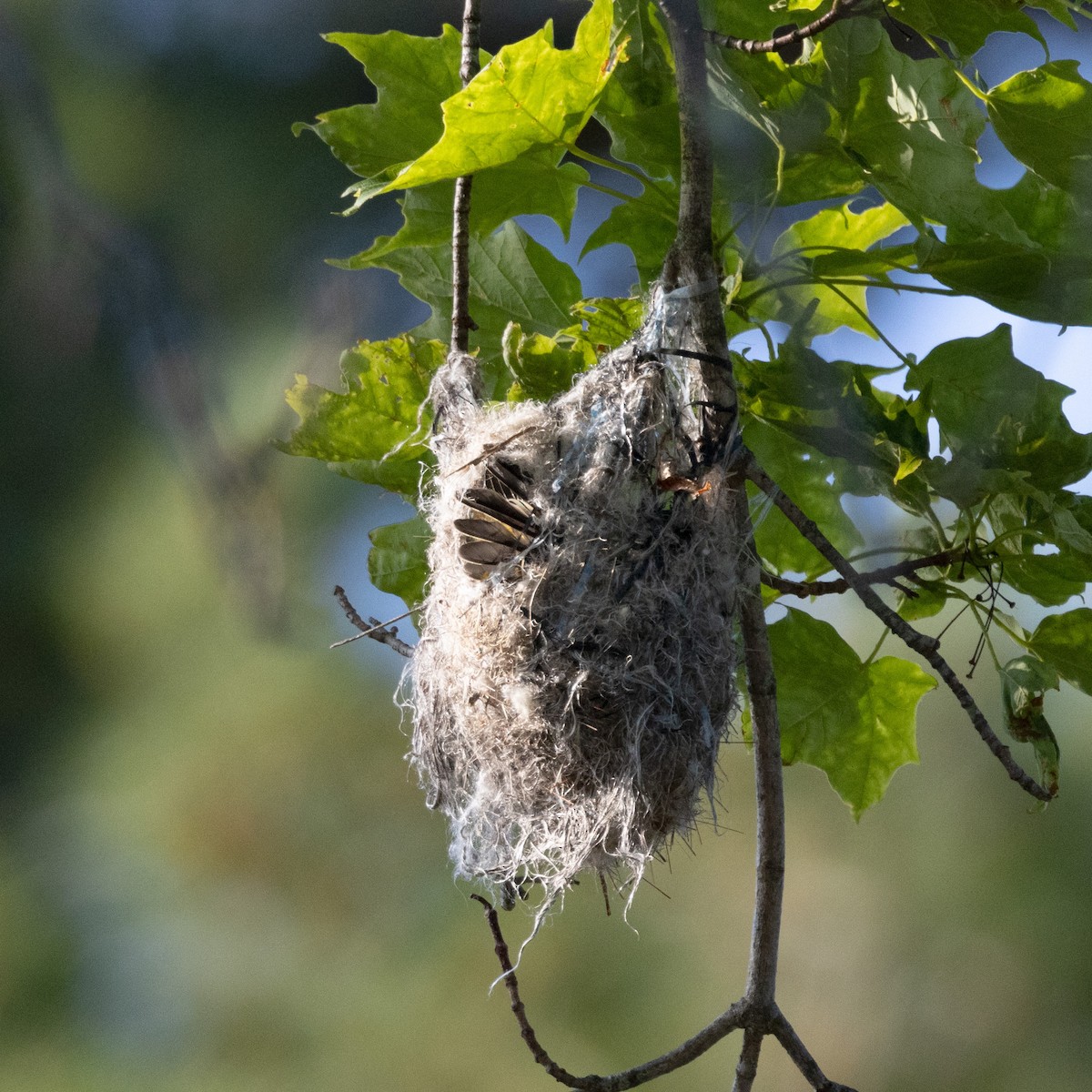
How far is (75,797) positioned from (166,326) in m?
1.56

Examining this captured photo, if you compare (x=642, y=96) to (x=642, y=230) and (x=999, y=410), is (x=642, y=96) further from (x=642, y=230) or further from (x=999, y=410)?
(x=999, y=410)

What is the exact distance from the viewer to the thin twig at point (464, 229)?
0.60m

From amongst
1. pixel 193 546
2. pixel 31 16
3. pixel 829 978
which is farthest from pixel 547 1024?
pixel 31 16

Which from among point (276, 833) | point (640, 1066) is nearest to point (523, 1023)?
point (640, 1066)

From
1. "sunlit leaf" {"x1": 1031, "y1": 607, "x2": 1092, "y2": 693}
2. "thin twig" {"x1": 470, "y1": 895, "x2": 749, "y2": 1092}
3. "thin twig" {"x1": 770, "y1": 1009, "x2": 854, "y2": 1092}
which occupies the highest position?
"sunlit leaf" {"x1": 1031, "y1": 607, "x2": 1092, "y2": 693}

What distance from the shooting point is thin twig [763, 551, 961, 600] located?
602 mm

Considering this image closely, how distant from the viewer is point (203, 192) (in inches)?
78.0

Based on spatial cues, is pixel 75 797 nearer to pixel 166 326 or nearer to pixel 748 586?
pixel 166 326

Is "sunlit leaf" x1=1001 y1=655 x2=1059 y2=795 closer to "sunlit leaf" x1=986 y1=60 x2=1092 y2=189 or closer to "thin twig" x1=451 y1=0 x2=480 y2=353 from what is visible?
"sunlit leaf" x1=986 y1=60 x2=1092 y2=189

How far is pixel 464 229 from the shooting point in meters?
0.61

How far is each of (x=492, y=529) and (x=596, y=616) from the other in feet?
0.26

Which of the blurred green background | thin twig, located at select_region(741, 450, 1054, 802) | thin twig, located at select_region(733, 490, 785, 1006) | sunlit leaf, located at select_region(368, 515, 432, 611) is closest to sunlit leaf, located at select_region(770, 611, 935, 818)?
thin twig, located at select_region(733, 490, 785, 1006)

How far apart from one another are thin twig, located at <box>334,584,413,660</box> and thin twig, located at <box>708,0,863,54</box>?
389 millimetres

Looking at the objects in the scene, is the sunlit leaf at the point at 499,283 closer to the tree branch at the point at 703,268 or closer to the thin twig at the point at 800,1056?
the tree branch at the point at 703,268
